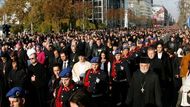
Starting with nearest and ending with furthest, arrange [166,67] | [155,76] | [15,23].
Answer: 1. [155,76]
2. [166,67]
3. [15,23]

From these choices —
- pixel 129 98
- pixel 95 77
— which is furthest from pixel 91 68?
pixel 129 98

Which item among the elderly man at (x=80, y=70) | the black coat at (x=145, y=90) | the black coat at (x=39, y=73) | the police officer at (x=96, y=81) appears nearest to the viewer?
the black coat at (x=145, y=90)

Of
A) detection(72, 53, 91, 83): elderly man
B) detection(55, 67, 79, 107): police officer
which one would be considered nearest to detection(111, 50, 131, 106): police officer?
detection(72, 53, 91, 83): elderly man

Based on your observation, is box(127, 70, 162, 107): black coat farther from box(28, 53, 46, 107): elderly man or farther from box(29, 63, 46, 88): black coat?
box(29, 63, 46, 88): black coat

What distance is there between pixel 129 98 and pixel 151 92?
411mm

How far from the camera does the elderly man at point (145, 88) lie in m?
8.97

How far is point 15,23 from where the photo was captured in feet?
217

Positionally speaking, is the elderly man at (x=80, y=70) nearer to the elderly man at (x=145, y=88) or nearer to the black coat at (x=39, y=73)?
the black coat at (x=39, y=73)

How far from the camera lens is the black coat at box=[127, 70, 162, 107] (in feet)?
29.4

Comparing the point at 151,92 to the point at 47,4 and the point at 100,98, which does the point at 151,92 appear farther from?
the point at 47,4

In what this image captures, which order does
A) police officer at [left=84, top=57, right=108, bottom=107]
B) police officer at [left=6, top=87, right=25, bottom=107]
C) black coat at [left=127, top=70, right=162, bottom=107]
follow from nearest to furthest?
police officer at [left=6, top=87, right=25, bottom=107] < black coat at [left=127, top=70, right=162, bottom=107] < police officer at [left=84, top=57, right=108, bottom=107]

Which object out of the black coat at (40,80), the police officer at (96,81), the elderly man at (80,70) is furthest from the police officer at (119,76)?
the police officer at (96,81)

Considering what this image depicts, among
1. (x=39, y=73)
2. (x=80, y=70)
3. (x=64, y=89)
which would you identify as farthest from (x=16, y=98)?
(x=39, y=73)

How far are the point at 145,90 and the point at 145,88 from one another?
0.05m
